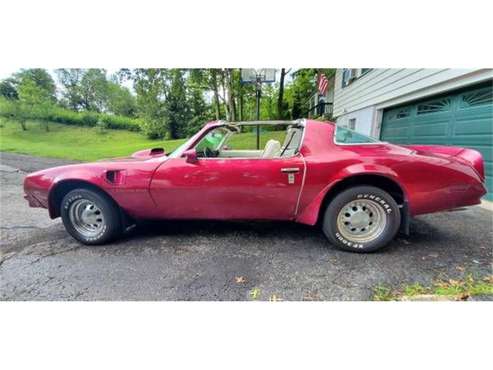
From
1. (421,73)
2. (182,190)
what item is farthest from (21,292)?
(421,73)

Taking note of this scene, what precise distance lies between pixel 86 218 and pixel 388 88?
7.34m

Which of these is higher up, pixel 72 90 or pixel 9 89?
pixel 72 90

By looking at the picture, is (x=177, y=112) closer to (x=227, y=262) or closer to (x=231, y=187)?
(x=231, y=187)

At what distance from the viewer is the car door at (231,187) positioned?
229 centimetres

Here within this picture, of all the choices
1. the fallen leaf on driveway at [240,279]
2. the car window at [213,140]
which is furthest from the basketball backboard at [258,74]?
the fallen leaf on driveway at [240,279]

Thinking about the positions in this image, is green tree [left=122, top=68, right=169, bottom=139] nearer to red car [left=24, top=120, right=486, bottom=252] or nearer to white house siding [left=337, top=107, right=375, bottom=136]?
white house siding [left=337, top=107, right=375, bottom=136]

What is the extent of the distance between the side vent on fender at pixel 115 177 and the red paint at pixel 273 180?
1 centimetres

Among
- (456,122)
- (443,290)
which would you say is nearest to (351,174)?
(443,290)

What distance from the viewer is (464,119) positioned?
4105mm

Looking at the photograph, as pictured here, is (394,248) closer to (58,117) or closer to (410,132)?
(410,132)

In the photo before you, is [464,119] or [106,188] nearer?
[106,188]

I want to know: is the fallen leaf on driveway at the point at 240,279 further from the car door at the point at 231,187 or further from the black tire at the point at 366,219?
the black tire at the point at 366,219

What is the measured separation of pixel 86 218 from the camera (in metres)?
2.60
